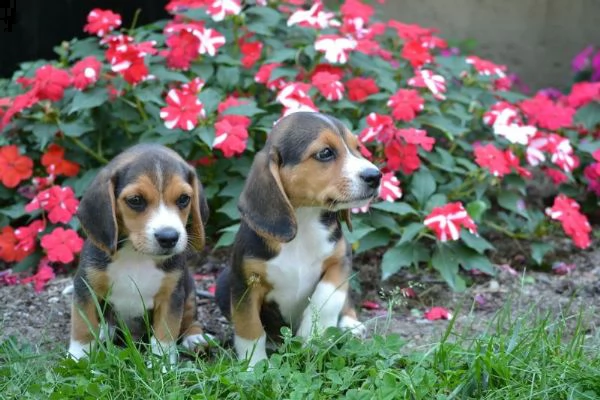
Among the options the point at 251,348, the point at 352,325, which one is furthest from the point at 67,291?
the point at 352,325

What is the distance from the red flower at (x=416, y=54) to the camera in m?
6.87

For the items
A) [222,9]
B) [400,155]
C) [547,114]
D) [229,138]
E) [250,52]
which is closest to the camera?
[229,138]

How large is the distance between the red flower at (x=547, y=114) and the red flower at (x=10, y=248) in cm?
359

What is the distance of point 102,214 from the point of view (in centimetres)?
448

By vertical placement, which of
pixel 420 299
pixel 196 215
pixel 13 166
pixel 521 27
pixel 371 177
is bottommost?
pixel 420 299

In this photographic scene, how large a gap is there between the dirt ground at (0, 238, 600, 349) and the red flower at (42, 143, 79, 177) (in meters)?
0.69

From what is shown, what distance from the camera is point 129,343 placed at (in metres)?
4.29

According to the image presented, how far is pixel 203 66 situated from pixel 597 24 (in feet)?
13.9

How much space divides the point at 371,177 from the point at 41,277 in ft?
8.31

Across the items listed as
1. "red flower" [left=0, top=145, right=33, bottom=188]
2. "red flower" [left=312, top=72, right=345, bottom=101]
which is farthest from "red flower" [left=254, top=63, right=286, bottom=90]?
"red flower" [left=0, top=145, right=33, bottom=188]

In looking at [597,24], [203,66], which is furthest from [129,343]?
[597,24]

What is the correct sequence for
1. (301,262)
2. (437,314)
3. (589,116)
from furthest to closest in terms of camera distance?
1. (589,116)
2. (437,314)
3. (301,262)

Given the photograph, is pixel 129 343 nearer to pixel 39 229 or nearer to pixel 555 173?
pixel 39 229

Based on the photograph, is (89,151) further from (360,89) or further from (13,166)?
(360,89)
